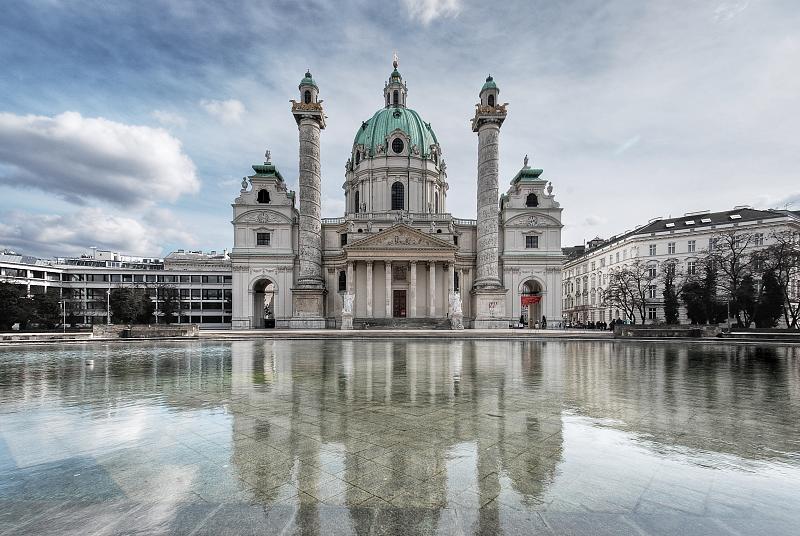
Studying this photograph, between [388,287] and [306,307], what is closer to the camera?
[306,307]

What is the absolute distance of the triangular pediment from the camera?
47469 mm

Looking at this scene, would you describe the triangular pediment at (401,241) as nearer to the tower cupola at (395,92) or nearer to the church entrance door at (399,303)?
the church entrance door at (399,303)

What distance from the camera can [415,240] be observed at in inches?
1886

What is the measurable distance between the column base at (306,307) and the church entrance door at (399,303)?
9.42m

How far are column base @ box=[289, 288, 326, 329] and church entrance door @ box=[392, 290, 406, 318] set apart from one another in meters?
9.42

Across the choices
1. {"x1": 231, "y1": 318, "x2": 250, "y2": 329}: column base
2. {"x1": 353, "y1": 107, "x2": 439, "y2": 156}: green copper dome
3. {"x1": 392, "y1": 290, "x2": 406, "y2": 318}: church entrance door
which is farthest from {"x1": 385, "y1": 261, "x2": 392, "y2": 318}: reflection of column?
{"x1": 353, "y1": 107, "x2": 439, "y2": 156}: green copper dome

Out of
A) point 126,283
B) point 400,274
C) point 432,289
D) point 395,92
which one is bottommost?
point 432,289

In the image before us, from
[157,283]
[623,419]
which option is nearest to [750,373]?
[623,419]

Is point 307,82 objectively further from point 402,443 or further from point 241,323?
point 402,443

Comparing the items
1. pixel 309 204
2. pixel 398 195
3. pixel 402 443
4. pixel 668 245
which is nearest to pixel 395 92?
pixel 398 195

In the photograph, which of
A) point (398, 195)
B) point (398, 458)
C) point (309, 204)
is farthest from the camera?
point (398, 195)

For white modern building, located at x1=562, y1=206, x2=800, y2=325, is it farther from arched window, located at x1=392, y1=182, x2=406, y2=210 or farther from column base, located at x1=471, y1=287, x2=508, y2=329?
arched window, located at x1=392, y1=182, x2=406, y2=210

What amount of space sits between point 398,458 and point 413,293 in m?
43.7

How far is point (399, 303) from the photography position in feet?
165
